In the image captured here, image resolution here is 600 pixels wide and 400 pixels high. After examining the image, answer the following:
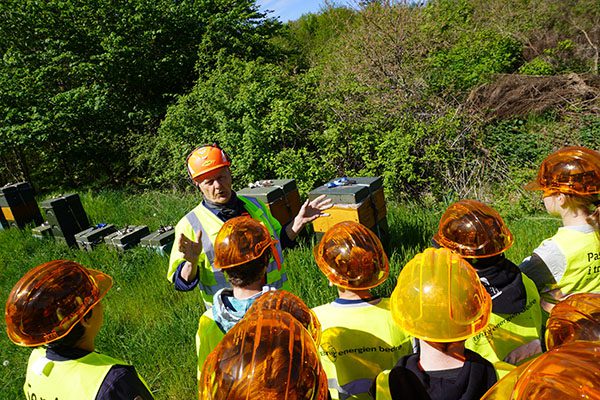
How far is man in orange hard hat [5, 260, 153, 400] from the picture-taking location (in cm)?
165

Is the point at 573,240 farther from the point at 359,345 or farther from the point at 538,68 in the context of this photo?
the point at 538,68

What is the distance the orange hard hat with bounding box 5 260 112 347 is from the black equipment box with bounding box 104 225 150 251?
4546 millimetres

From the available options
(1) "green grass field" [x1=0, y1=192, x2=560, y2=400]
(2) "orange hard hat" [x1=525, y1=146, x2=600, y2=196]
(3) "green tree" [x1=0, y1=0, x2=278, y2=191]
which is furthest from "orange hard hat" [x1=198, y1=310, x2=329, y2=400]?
(3) "green tree" [x1=0, y1=0, x2=278, y2=191]

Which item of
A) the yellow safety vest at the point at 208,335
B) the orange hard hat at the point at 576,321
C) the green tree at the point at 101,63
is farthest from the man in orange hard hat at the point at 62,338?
the green tree at the point at 101,63

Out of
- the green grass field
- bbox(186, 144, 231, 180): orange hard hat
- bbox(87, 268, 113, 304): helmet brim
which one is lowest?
the green grass field

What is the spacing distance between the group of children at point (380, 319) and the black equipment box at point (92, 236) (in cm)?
504

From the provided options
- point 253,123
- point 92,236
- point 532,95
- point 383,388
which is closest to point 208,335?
point 383,388

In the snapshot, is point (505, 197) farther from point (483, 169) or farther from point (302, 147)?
point (302, 147)

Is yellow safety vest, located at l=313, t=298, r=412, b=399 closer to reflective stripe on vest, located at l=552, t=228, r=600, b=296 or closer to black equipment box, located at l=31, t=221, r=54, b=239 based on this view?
reflective stripe on vest, located at l=552, t=228, r=600, b=296

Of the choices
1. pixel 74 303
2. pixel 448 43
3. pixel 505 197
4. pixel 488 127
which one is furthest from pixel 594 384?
pixel 448 43

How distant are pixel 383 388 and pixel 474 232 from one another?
0.93 metres

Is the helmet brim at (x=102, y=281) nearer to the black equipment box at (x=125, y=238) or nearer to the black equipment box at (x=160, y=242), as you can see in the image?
the black equipment box at (x=160, y=242)

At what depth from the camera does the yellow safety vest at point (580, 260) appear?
219 cm

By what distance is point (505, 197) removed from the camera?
19.5 ft
